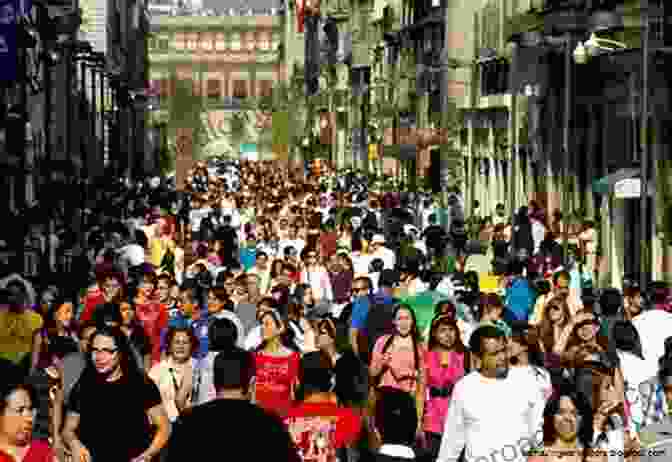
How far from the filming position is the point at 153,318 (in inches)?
701

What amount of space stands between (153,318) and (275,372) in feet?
14.0

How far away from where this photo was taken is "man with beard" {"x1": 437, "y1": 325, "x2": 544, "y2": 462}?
36.2 ft

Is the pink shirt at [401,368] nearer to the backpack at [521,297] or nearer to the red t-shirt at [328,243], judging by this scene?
the backpack at [521,297]

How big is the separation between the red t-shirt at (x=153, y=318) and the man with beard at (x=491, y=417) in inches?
250

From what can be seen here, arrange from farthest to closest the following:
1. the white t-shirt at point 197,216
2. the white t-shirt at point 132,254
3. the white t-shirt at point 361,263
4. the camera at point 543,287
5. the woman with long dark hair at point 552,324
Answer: the white t-shirt at point 197,216
the white t-shirt at point 132,254
the white t-shirt at point 361,263
the camera at point 543,287
the woman with long dark hair at point 552,324

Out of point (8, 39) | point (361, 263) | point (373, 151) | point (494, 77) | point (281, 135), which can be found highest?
point (8, 39)

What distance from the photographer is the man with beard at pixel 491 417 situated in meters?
11.0

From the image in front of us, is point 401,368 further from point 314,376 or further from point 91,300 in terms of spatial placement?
point 91,300

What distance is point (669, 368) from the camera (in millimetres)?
11562

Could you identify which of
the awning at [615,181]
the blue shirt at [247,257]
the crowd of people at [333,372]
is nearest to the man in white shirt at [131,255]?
the blue shirt at [247,257]

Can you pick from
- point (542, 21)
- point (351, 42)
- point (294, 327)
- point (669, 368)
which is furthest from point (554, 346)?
point (351, 42)

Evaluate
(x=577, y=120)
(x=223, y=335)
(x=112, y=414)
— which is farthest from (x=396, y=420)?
(x=577, y=120)

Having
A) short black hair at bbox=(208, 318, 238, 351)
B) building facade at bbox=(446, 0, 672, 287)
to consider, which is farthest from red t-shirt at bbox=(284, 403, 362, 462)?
building facade at bbox=(446, 0, 672, 287)

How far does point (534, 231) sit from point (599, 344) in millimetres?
21390
